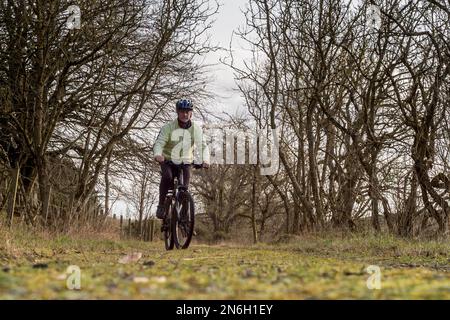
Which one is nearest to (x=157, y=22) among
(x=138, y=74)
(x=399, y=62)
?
(x=138, y=74)

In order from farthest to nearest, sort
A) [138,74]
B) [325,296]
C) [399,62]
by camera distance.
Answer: [138,74], [399,62], [325,296]

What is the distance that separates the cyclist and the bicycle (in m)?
0.09

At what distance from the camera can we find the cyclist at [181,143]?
23.9 ft

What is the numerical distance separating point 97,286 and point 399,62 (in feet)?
37.9

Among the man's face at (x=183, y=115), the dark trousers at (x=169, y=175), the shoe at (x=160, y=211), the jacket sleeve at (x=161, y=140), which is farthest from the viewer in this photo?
the shoe at (x=160, y=211)

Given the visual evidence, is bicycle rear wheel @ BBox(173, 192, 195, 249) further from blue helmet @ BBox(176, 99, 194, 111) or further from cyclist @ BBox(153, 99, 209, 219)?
blue helmet @ BBox(176, 99, 194, 111)

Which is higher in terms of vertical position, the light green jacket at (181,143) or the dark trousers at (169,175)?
the light green jacket at (181,143)

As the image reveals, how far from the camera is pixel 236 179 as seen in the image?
43125 mm

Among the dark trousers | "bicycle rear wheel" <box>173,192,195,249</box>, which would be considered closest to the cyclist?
the dark trousers

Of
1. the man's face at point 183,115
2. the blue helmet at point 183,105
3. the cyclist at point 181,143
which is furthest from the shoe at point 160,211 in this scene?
the blue helmet at point 183,105

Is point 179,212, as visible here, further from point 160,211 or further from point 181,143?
point 181,143

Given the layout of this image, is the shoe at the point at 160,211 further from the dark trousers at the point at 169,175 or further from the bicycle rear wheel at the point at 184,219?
the bicycle rear wheel at the point at 184,219

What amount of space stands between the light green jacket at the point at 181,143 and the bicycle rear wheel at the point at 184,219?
531 mm
